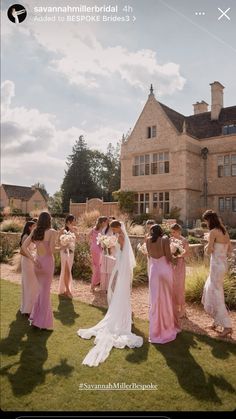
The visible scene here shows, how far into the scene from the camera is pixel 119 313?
18.1 ft

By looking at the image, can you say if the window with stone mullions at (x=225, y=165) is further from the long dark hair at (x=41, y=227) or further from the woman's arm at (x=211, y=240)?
the long dark hair at (x=41, y=227)

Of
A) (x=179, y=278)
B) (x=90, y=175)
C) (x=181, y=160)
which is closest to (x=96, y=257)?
(x=179, y=278)

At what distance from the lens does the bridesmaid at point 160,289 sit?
5055mm

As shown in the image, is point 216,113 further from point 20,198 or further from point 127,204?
point 20,198

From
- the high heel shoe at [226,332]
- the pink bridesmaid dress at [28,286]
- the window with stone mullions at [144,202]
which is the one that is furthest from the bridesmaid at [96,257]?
the window with stone mullions at [144,202]

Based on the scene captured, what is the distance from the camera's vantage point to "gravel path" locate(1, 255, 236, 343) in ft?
18.9

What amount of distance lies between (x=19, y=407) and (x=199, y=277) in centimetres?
516

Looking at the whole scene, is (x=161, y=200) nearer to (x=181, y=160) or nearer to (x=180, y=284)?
(x=181, y=160)

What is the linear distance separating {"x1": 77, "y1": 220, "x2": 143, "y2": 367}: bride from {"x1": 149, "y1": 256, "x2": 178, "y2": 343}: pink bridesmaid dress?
349mm

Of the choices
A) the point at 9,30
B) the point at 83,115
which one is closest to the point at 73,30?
the point at 9,30

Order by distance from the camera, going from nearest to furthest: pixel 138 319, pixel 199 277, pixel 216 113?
1. pixel 138 319
2. pixel 199 277
3. pixel 216 113

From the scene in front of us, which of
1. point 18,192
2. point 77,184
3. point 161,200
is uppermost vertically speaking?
point 18,192

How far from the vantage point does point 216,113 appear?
15859 mm

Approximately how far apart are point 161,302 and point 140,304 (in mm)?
2195
